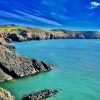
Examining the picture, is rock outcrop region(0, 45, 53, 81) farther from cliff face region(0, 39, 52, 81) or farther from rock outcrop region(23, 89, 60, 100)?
rock outcrop region(23, 89, 60, 100)

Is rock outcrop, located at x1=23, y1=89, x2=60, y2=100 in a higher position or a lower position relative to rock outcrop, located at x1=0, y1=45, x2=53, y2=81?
lower

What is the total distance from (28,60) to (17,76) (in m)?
8.12

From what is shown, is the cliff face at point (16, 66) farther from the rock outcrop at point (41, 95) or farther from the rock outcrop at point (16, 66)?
the rock outcrop at point (41, 95)

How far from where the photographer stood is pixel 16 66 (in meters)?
68.6

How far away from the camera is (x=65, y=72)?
241 feet

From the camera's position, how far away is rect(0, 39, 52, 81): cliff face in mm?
66019

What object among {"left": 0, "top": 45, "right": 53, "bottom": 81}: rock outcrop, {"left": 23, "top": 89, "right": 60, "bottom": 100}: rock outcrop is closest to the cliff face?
{"left": 0, "top": 45, "right": 53, "bottom": 81}: rock outcrop

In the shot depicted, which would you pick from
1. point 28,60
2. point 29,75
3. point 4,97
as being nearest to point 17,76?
point 29,75

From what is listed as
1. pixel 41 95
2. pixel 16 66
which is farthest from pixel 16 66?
pixel 41 95

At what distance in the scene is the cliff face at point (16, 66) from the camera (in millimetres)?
66019

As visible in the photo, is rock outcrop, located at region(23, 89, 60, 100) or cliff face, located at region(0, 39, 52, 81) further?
cliff face, located at region(0, 39, 52, 81)

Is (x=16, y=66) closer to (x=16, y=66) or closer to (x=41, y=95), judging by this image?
(x=16, y=66)

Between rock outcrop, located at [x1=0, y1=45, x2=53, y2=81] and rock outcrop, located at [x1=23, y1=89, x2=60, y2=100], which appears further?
rock outcrop, located at [x1=0, y1=45, x2=53, y2=81]

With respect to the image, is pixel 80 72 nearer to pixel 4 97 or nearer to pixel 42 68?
pixel 42 68
